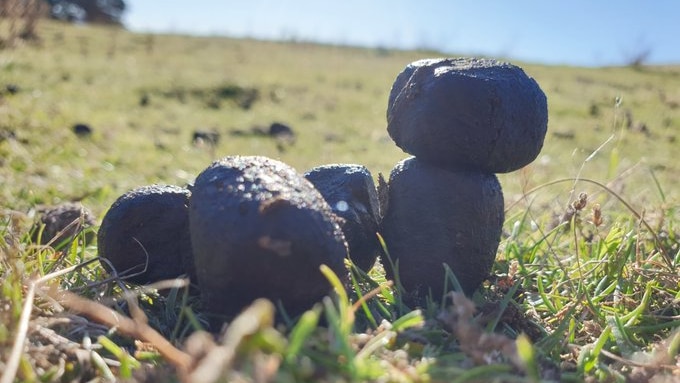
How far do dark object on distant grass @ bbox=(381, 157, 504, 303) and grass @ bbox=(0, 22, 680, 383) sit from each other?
10 centimetres

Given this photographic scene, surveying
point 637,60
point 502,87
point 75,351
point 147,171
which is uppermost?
point 637,60

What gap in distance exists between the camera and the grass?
155 centimetres

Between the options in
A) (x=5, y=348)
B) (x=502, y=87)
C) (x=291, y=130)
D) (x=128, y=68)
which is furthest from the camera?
(x=128, y=68)

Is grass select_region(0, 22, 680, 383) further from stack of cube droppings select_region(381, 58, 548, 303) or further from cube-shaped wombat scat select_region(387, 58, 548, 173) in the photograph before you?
cube-shaped wombat scat select_region(387, 58, 548, 173)

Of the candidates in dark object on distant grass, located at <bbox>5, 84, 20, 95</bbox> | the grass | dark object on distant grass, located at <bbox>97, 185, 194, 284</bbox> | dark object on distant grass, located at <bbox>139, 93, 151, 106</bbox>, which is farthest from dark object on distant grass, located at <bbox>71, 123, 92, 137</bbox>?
dark object on distant grass, located at <bbox>97, 185, 194, 284</bbox>

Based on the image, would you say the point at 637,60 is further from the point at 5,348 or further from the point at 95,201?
the point at 5,348

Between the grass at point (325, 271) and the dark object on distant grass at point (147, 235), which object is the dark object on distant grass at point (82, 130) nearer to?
the grass at point (325, 271)

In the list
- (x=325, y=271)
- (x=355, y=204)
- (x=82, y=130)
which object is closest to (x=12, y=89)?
(x=82, y=130)

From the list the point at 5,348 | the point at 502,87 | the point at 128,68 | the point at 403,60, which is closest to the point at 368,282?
the point at 502,87

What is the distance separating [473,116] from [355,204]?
20.4 inches

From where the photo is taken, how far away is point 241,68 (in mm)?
15680

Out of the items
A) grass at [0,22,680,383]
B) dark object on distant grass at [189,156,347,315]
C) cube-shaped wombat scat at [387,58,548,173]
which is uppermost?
cube-shaped wombat scat at [387,58,548,173]

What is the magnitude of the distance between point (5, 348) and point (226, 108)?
981 centimetres

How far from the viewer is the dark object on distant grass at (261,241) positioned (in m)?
1.80
